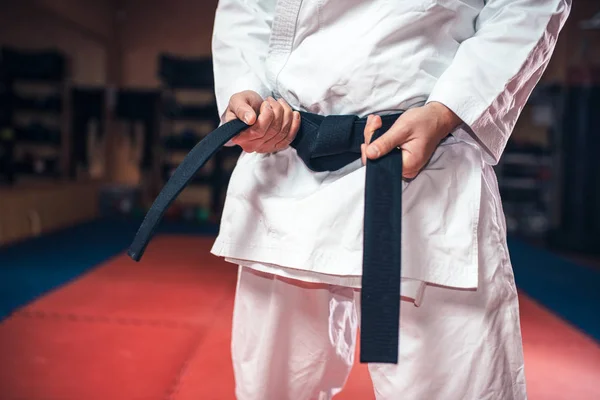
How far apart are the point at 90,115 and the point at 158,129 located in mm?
900

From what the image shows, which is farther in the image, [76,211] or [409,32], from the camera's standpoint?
[76,211]

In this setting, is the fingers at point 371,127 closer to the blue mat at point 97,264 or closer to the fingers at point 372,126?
the fingers at point 372,126

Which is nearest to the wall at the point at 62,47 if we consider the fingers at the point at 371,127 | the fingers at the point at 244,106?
the fingers at the point at 244,106

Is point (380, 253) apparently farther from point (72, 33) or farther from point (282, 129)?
point (72, 33)

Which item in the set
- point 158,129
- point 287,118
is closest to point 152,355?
point 287,118

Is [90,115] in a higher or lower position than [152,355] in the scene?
higher

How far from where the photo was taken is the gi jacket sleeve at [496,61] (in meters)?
0.75

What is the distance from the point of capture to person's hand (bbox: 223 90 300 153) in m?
0.79

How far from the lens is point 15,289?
2.94m

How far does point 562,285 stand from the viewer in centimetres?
366

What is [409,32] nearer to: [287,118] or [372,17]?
[372,17]

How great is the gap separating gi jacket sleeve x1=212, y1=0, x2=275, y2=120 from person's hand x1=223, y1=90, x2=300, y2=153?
0.08 m

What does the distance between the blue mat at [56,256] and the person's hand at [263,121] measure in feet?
6.85

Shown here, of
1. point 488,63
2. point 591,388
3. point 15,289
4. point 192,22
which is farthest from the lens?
point 192,22
